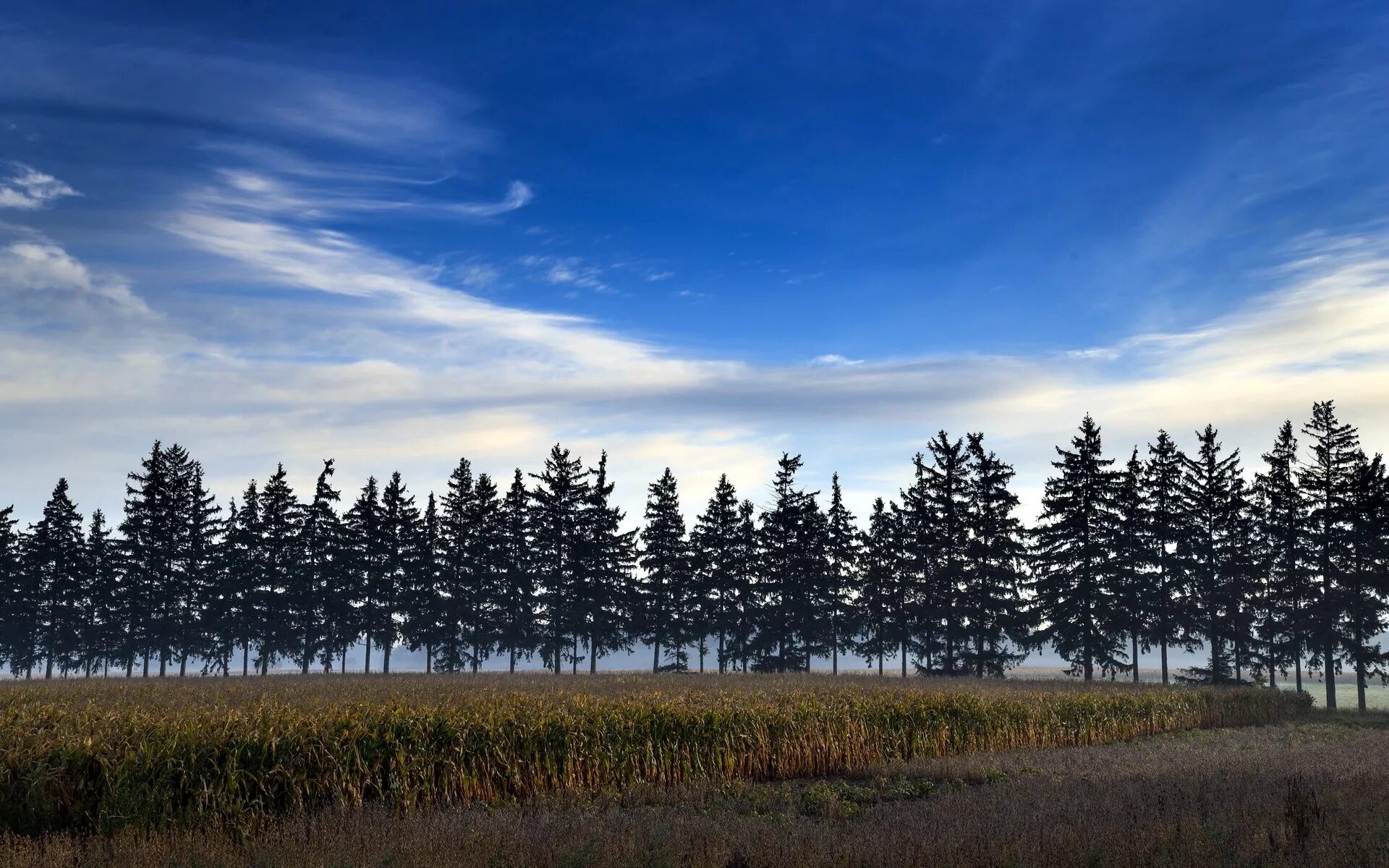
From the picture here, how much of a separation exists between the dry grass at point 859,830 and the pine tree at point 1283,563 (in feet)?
135

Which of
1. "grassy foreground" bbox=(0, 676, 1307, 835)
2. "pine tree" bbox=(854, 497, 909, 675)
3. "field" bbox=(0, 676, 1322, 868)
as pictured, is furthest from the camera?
"pine tree" bbox=(854, 497, 909, 675)

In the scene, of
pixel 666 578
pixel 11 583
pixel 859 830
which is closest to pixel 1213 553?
pixel 666 578

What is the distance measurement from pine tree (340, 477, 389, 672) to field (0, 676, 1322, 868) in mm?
42624

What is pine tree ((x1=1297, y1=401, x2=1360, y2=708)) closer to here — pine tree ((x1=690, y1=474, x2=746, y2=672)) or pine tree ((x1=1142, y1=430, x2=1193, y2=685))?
pine tree ((x1=1142, y1=430, x2=1193, y2=685))

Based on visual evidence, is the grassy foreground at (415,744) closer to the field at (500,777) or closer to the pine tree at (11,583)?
the field at (500,777)

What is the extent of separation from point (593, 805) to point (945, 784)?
6.78 meters

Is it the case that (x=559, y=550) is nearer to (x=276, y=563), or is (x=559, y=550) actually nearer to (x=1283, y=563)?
(x=276, y=563)

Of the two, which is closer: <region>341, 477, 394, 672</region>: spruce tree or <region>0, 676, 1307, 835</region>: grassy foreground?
<region>0, 676, 1307, 835</region>: grassy foreground

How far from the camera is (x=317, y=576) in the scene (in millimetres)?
64750

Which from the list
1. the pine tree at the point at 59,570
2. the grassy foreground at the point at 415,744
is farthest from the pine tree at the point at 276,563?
the grassy foreground at the point at 415,744

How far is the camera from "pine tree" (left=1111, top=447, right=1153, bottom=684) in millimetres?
52781

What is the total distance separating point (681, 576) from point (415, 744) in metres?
50.2

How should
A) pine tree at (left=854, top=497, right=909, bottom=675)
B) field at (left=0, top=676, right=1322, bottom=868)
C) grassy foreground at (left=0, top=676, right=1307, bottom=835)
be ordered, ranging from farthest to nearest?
pine tree at (left=854, top=497, right=909, bottom=675) → grassy foreground at (left=0, top=676, right=1307, bottom=835) → field at (left=0, top=676, right=1322, bottom=868)

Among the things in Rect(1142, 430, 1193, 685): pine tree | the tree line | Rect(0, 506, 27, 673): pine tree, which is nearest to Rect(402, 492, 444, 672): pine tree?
the tree line
